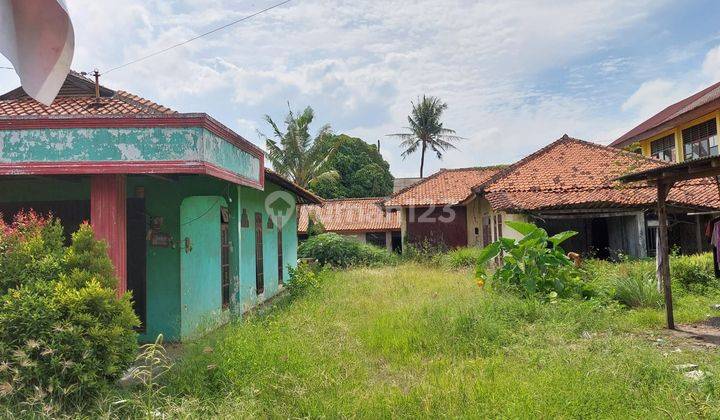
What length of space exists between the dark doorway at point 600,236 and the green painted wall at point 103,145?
1499 cm

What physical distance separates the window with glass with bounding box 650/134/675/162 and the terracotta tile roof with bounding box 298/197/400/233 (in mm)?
12934

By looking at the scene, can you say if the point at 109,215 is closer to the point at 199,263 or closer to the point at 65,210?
the point at 65,210

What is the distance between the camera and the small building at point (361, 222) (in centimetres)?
2667

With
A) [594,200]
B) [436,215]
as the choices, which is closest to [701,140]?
[594,200]

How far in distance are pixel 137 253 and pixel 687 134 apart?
20986mm

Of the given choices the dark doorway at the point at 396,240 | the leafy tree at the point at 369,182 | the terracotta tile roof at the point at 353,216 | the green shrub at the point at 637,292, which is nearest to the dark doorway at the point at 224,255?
the green shrub at the point at 637,292

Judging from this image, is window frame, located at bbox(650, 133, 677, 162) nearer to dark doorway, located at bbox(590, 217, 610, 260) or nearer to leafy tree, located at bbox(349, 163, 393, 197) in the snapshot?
dark doorway, located at bbox(590, 217, 610, 260)

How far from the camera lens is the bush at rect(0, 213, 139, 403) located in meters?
3.83

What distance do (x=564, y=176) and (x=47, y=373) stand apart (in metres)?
15.7

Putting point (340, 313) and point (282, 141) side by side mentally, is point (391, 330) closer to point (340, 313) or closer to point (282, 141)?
point (340, 313)

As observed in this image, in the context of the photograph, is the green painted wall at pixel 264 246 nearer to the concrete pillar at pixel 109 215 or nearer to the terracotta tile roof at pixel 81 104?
the terracotta tile roof at pixel 81 104

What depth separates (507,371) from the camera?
459 cm

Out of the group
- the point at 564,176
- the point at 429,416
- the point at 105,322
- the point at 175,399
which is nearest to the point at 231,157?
the point at 105,322

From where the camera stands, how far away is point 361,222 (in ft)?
90.0
